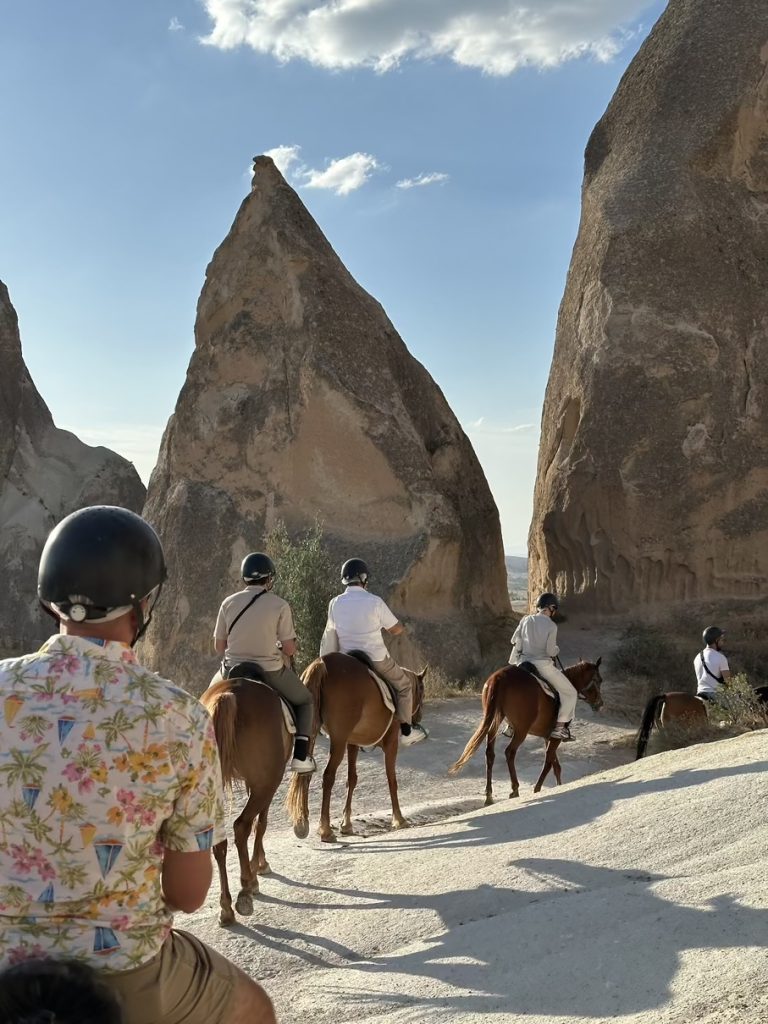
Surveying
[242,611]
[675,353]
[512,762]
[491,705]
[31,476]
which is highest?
[675,353]

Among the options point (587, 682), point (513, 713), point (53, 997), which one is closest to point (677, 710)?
point (587, 682)

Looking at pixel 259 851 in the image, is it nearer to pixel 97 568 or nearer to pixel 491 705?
pixel 491 705

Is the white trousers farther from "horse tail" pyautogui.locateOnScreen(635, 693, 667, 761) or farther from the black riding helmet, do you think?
the black riding helmet

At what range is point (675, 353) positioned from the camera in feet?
69.4

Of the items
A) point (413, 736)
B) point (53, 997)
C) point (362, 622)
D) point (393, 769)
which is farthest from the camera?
point (413, 736)

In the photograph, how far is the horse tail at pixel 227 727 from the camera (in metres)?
6.76

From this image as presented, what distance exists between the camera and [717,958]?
4258 millimetres

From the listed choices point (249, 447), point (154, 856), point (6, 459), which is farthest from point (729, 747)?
point (6, 459)

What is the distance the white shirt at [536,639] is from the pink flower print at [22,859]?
27.7ft

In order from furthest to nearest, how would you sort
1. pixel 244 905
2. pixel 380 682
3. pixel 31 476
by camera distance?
pixel 31 476 < pixel 380 682 < pixel 244 905

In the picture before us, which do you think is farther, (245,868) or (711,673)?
(711,673)

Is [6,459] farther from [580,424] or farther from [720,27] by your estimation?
[720,27]

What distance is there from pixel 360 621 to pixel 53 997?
292 inches

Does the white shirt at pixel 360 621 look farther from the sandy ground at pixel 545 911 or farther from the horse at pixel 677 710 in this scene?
the horse at pixel 677 710
